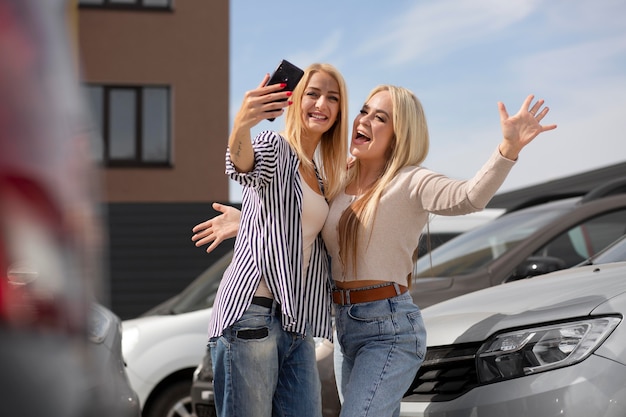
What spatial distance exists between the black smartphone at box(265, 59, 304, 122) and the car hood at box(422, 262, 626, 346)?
1.12 m

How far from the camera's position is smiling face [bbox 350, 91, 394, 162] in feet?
11.7

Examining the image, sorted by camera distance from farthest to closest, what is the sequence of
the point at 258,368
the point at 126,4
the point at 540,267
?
the point at 126,4 → the point at 540,267 → the point at 258,368

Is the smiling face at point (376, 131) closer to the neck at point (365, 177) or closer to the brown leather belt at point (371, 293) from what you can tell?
the neck at point (365, 177)

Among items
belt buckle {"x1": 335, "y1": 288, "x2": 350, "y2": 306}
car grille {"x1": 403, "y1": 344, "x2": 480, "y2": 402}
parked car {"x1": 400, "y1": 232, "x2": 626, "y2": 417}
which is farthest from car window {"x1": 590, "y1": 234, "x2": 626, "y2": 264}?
Answer: belt buckle {"x1": 335, "y1": 288, "x2": 350, "y2": 306}

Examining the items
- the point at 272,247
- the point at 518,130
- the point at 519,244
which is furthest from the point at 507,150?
the point at 519,244

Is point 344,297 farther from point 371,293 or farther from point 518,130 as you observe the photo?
point 518,130

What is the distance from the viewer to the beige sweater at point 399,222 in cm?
330

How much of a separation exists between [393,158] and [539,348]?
827 mm

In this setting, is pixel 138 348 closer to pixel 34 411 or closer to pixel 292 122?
pixel 292 122

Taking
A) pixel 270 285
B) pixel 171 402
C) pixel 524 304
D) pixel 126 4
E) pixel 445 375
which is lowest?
pixel 171 402

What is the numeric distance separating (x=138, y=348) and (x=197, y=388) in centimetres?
123

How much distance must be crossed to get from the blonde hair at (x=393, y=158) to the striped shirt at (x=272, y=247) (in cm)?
21

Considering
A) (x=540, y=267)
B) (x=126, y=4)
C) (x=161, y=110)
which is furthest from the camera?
(x=161, y=110)

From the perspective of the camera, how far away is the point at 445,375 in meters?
3.60
